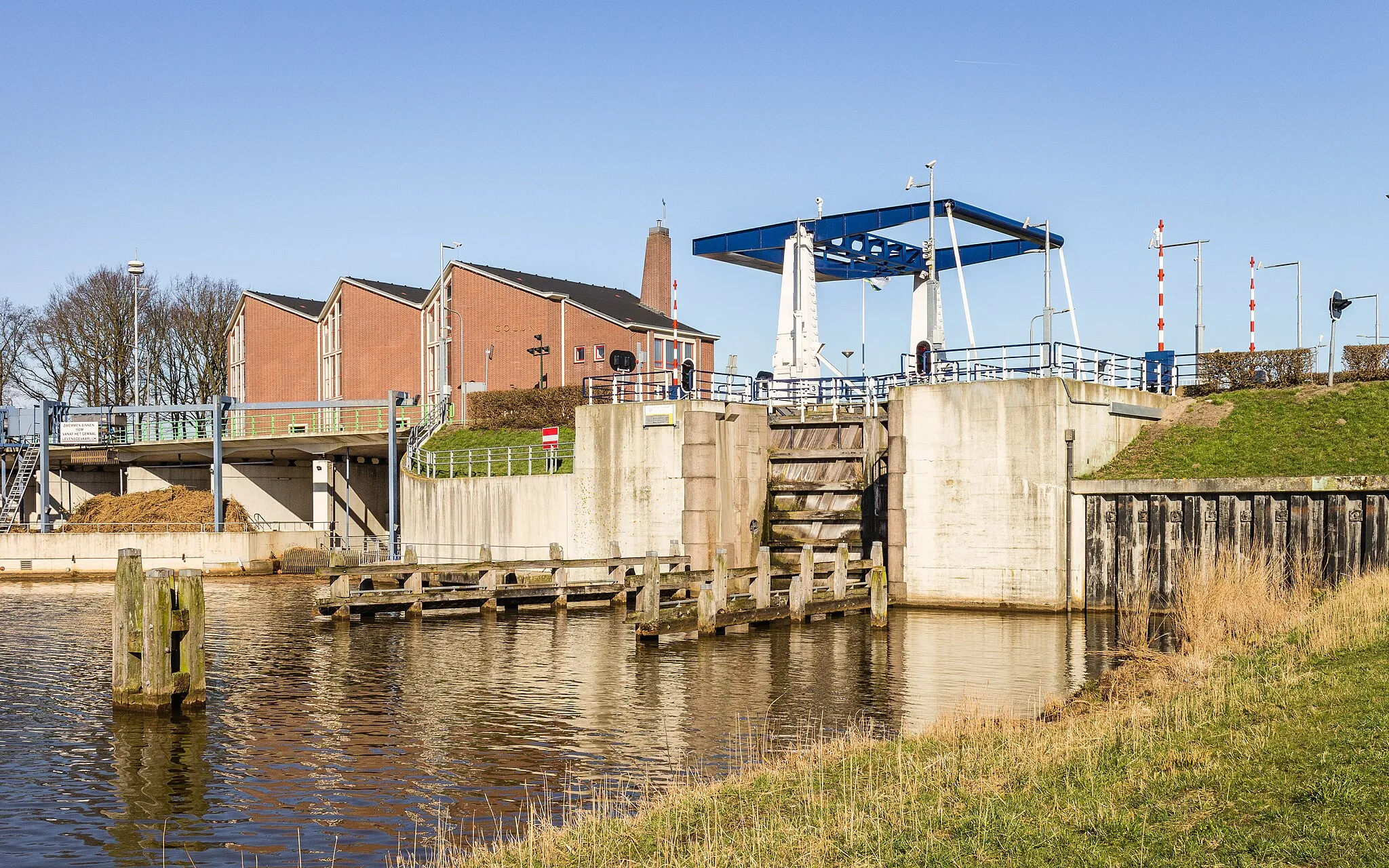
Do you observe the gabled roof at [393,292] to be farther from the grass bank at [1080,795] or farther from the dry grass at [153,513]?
the grass bank at [1080,795]

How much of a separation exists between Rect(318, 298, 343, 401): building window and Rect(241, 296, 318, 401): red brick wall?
690mm

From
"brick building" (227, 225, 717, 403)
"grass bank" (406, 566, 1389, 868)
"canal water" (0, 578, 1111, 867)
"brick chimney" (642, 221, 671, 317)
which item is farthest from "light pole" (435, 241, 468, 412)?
"grass bank" (406, 566, 1389, 868)

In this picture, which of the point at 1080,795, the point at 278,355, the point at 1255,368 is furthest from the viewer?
the point at 278,355

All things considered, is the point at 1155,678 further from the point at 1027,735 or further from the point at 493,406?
the point at 493,406

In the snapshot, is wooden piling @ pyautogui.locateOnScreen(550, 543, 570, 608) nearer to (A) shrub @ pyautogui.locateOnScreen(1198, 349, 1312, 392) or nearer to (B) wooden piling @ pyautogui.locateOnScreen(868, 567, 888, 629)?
(B) wooden piling @ pyautogui.locateOnScreen(868, 567, 888, 629)

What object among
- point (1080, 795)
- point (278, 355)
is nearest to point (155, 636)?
point (1080, 795)

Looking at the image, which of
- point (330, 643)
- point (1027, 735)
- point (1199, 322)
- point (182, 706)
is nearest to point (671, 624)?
point (330, 643)

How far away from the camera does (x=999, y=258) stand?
38.2m

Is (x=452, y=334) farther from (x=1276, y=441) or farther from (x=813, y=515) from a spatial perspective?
(x=1276, y=441)

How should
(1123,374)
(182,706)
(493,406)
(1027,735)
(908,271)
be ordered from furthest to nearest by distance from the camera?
1. (493,406)
2. (908,271)
3. (1123,374)
4. (182,706)
5. (1027,735)

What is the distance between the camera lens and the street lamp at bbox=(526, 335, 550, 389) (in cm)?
5304

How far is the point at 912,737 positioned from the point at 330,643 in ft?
50.6

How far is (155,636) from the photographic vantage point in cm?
1655

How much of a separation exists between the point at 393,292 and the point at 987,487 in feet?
137
